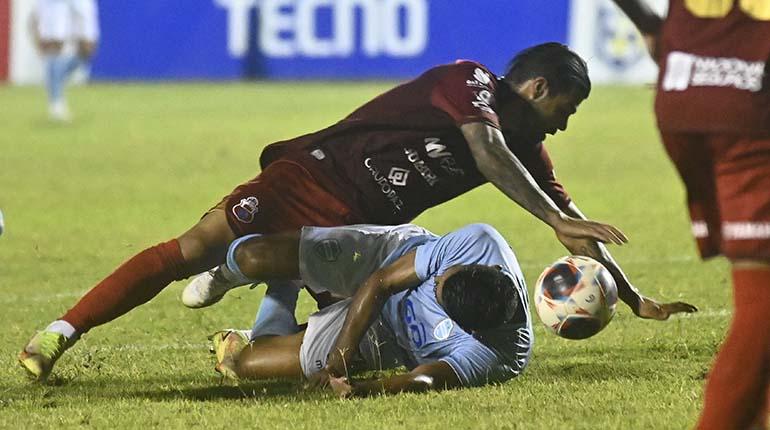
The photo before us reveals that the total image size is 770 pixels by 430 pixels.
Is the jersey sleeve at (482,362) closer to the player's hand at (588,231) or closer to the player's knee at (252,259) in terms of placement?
the player's hand at (588,231)

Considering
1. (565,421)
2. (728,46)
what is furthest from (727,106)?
(565,421)

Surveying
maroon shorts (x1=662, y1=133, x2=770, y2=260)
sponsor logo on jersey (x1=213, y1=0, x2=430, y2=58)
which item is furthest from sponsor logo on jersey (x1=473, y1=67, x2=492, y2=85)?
sponsor logo on jersey (x1=213, y1=0, x2=430, y2=58)

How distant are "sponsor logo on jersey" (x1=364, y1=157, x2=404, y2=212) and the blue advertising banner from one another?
18.2 meters

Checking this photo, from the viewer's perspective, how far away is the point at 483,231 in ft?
17.8

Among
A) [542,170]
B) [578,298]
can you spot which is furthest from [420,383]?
[542,170]

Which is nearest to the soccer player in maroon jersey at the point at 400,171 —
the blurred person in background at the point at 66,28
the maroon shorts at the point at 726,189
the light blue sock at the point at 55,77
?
the maroon shorts at the point at 726,189

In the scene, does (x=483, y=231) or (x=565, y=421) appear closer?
(x=565, y=421)

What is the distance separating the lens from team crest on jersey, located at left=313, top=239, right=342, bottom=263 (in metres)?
5.76

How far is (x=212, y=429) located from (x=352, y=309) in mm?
805

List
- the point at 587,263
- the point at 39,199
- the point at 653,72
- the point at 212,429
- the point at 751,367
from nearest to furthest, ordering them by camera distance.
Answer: the point at 751,367 → the point at 212,429 → the point at 587,263 → the point at 39,199 → the point at 653,72

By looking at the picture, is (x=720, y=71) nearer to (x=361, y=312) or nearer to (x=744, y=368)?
(x=744, y=368)

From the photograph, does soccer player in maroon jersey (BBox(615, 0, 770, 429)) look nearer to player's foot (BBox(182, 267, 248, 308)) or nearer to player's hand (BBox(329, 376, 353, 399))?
player's hand (BBox(329, 376, 353, 399))

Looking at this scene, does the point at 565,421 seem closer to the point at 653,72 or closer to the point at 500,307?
the point at 500,307

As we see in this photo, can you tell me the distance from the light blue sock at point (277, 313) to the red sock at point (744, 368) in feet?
8.50
